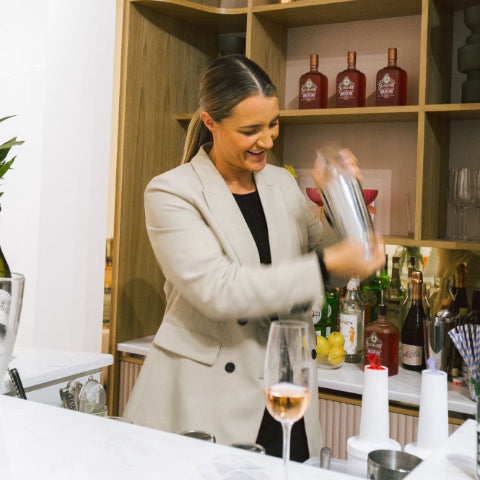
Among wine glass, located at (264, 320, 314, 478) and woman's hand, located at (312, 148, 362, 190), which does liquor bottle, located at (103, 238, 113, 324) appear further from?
wine glass, located at (264, 320, 314, 478)

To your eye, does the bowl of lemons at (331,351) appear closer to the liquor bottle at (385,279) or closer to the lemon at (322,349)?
the lemon at (322,349)

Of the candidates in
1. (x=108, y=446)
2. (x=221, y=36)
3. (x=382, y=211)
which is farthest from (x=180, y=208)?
(x=221, y=36)

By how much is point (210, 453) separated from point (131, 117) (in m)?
1.89

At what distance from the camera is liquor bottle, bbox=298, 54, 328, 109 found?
100 inches

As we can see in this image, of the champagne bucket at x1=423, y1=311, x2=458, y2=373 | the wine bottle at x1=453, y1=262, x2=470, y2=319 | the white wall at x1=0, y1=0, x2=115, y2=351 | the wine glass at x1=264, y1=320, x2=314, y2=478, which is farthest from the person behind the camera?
the white wall at x1=0, y1=0, x2=115, y2=351

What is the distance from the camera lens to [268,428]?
1.57 m

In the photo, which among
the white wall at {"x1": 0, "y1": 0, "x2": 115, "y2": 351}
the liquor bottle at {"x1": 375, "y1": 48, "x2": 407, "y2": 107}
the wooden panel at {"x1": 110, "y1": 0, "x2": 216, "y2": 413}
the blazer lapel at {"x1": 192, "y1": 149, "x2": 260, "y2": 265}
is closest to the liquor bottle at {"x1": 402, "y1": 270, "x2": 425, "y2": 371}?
the liquor bottle at {"x1": 375, "y1": 48, "x2": 407, "y2": 107}

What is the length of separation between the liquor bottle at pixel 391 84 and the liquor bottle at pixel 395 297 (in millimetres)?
594

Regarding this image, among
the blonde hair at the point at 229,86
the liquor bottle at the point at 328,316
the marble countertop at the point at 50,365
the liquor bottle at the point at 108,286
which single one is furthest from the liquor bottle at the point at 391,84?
the marble countertop at the point at 50,365

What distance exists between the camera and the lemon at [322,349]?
223 cm

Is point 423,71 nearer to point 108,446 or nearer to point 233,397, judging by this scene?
point 233,397

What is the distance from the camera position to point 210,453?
89cm

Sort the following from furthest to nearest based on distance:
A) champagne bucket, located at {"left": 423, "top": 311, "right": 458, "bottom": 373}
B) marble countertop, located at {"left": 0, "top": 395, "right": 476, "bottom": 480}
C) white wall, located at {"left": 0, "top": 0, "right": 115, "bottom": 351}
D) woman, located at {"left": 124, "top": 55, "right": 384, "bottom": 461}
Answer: white wall, located at {"left": 0, "top": 0, "right": 115, "bottom": 351} → champagne bucket, located at {"left": 423, "top": 311, "right": 458, "bottom": 373} → woman, located at {"left": 124, "top": 55, "right": 384, "bottom": 461} → marble countertop, located at {"left": 0, "top": 395, "right": 476, "bottom": 480}

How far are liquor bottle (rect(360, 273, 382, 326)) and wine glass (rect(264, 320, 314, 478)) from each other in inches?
70.3
